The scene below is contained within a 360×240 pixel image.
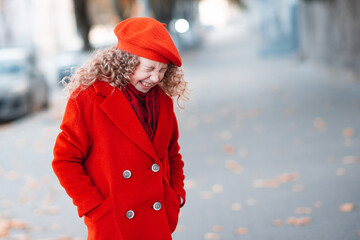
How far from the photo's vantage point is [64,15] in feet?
200

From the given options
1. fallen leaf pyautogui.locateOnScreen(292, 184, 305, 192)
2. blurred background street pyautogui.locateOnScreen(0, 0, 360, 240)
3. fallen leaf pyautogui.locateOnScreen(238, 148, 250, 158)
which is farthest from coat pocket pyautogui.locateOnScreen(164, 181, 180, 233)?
fallen leaf pyautogui.locateOnScreen(238, 148, 250, 158)

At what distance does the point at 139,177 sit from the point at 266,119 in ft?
26.7

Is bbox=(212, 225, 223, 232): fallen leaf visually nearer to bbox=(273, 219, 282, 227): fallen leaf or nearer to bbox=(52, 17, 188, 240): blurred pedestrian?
bbox=(273, 219, 282, 227): fallen leaf

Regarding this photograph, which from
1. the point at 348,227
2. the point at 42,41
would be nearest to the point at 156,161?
the point at 348,227

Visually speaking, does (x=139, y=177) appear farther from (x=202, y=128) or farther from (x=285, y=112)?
(x=285, y=112)

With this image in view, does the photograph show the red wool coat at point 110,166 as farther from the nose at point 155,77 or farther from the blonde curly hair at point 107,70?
the nose at point 155,77

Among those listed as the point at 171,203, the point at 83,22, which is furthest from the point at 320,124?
the point at 83,22

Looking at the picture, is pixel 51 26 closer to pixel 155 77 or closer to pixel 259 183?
pixel 259 183

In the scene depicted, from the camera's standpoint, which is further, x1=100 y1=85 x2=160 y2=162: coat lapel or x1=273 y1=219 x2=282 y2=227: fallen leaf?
x1=273 y1=219 x2=282 y2=227: fallen leaf

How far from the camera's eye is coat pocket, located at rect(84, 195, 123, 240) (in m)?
2.37

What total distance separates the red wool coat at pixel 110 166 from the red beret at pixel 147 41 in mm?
213

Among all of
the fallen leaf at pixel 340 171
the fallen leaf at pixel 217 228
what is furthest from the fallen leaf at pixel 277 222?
the fallen leaf at pixel 340 171

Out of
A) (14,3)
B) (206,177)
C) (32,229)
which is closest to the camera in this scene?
(32,229)

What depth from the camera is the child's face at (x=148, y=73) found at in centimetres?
239
